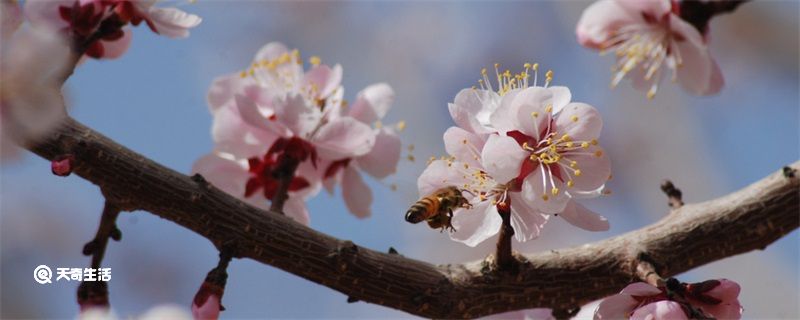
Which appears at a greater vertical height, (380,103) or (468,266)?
(380,103)

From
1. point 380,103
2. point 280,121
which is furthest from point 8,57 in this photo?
point 380,103

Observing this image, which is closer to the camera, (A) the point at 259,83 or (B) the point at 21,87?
(B) the point at 21,87

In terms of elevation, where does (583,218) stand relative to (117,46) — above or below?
below

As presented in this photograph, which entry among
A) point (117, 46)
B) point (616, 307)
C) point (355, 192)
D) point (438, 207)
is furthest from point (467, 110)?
point (117, 46)

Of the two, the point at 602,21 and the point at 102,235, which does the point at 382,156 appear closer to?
the point at 602,21

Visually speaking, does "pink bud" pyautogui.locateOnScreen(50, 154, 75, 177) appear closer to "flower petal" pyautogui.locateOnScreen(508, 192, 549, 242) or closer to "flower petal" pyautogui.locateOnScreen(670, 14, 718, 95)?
"flower petal" pyautogui.locateOnScreen(508, 192, 549, 242)

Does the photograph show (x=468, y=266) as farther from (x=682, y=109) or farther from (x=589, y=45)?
(x=682, y=109)
